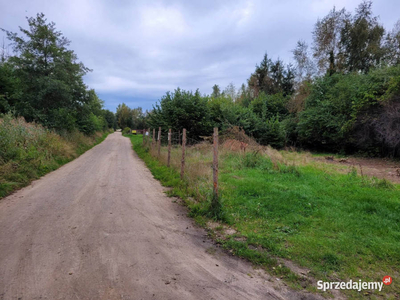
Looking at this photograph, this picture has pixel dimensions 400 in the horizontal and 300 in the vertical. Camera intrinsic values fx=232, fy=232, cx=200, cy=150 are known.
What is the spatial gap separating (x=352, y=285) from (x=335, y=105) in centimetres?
1953

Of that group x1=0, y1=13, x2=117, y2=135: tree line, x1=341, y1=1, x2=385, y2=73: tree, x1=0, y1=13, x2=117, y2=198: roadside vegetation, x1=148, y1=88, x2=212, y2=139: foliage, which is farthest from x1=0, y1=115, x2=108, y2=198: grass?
x1=341, y1=1, x2=385, y2=73: tree

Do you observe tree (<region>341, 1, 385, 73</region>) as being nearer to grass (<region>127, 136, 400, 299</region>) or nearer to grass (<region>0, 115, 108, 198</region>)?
grass (<region>127, 136, 400, 299</region>)

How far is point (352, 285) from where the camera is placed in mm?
2969

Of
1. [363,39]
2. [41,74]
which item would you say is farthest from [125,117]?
[363,39]

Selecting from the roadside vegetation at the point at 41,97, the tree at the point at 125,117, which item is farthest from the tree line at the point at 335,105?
the tree at the point at 125,117

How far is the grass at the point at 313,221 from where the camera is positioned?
3.34 meters

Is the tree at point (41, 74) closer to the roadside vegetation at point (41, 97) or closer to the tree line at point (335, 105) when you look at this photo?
the roadside vegetation at point (41, 97)

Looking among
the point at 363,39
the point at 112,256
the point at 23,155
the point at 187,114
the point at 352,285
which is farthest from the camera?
the point at 363,39

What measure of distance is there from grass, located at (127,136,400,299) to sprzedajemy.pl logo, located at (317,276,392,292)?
0.07m

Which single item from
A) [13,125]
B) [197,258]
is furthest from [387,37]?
[13,125]

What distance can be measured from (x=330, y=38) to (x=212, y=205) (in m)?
26.3

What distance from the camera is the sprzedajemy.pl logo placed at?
292cm

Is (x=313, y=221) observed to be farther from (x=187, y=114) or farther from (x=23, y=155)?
(x=187, y=114)

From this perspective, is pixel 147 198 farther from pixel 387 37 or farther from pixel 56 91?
pixel 387 37
